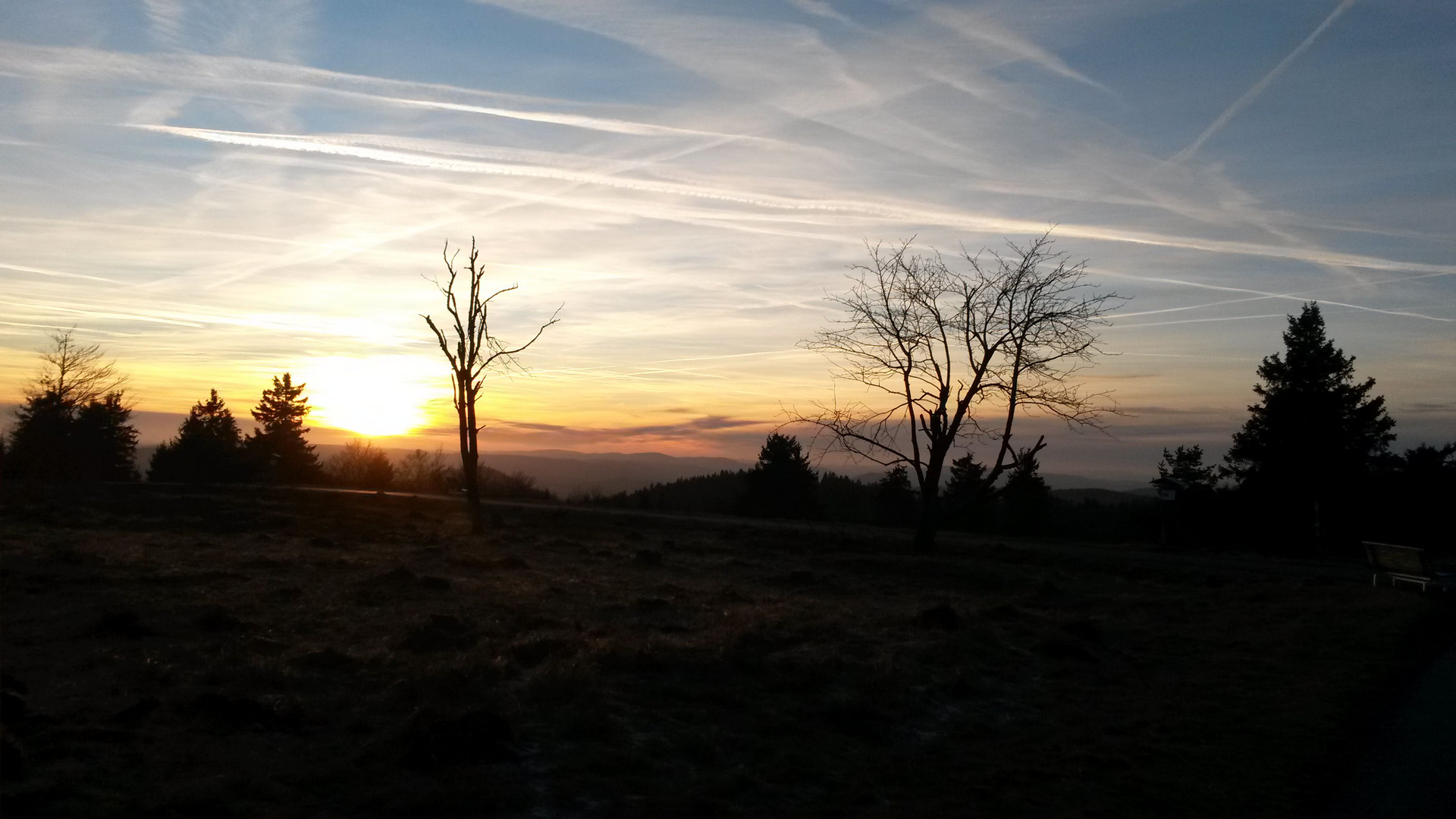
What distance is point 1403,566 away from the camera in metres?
20.4

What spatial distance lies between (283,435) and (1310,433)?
77230 millimetres

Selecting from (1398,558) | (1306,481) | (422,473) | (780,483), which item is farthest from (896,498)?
(1398,558)

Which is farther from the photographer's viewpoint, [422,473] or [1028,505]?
[422,473]

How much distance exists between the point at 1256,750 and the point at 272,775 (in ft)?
25.4

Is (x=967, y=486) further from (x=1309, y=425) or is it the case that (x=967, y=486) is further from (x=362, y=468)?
(x=362, y=468)

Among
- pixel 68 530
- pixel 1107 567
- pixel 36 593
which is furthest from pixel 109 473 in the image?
pixel 1107 567

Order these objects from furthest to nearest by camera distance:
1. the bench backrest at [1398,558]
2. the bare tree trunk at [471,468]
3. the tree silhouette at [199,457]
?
1. the tree silhouette at [199,457]
2. the bare tree trunk at [471,468]
3. the bench backrest at [1398,558]

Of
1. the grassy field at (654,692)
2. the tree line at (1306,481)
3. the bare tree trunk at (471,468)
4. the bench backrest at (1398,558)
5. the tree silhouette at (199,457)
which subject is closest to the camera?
the grassy field at (654,692)

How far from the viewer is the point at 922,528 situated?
2861 centimetres

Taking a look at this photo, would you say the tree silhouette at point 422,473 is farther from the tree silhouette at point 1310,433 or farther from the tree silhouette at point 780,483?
the tree silhouette at point 1310,433

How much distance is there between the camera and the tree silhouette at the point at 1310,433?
43062 mm

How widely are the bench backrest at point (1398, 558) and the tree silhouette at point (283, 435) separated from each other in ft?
227

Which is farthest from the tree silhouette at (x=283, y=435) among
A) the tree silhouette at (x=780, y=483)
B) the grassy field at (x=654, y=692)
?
the grassy field at (x=654, y=692)

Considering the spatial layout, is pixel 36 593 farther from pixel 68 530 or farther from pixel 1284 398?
pixel 1284 398
